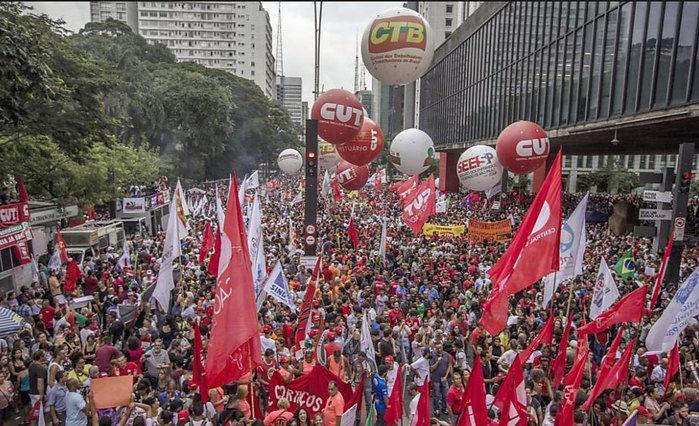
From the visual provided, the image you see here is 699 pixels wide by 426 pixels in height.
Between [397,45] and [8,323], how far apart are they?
328 inches

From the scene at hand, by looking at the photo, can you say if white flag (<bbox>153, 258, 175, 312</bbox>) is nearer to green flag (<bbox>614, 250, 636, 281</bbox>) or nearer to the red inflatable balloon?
the red inflatable balloon

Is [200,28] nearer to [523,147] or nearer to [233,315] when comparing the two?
[523,147]

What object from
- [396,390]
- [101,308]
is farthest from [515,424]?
[101,308]

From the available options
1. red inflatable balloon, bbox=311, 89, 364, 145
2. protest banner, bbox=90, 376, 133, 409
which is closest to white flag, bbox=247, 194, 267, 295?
red inflatable balloon, bbox=311, 89, 364, 145

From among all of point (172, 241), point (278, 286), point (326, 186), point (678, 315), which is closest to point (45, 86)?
point (172, 241)

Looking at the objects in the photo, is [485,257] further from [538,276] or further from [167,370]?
[167,370]

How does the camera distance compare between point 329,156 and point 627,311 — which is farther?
point 329,156

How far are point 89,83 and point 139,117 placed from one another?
22.4m

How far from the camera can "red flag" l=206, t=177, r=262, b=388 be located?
18.5ft

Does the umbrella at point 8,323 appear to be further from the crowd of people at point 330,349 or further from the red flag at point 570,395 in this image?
the red flag at point 570,395

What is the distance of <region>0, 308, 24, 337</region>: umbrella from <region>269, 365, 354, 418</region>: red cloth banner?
5.07 meters

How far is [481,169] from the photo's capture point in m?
18.0

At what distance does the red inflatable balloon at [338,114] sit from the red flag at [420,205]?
18.0 feet

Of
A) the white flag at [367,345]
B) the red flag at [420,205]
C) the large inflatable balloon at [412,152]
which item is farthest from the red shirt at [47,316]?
the red flag at [420,205]
